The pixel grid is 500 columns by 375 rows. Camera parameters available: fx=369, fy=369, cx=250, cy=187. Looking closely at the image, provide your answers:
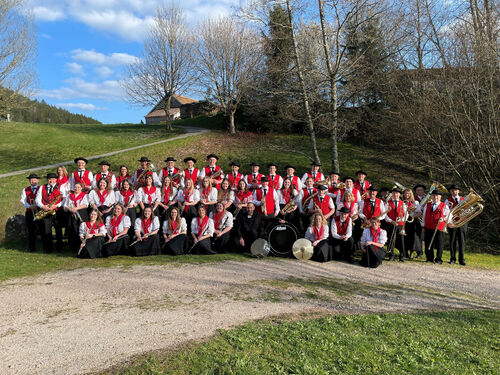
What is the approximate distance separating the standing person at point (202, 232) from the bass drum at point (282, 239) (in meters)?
1.53

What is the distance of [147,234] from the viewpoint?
30.8ft

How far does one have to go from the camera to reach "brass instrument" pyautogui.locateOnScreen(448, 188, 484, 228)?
9.79 metres

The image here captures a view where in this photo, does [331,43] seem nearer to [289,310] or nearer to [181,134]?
[289,310]

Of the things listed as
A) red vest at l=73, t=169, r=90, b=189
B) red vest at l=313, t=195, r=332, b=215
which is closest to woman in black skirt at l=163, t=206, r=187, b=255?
red vest at l=73, t=169, r=90, b=189

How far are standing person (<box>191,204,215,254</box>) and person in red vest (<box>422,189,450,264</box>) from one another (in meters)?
5.69

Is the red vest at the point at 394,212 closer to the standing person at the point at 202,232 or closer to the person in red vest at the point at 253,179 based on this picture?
the person in red vest at the point at 253,179

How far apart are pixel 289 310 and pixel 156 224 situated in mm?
4998

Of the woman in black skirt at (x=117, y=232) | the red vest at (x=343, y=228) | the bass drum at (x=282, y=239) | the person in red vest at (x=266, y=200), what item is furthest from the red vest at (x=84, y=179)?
the red vest at (x=343, y=228)

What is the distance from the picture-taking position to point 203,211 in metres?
9.59

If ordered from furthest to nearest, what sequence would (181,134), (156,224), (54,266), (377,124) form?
(181,134) → (377,124) → (156,224) → (54,266)

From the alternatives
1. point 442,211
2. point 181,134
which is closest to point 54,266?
point 442,211

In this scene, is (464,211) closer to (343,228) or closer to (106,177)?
(343,228)

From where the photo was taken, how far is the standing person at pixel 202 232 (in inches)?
372

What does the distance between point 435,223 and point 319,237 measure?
10.5 ft
